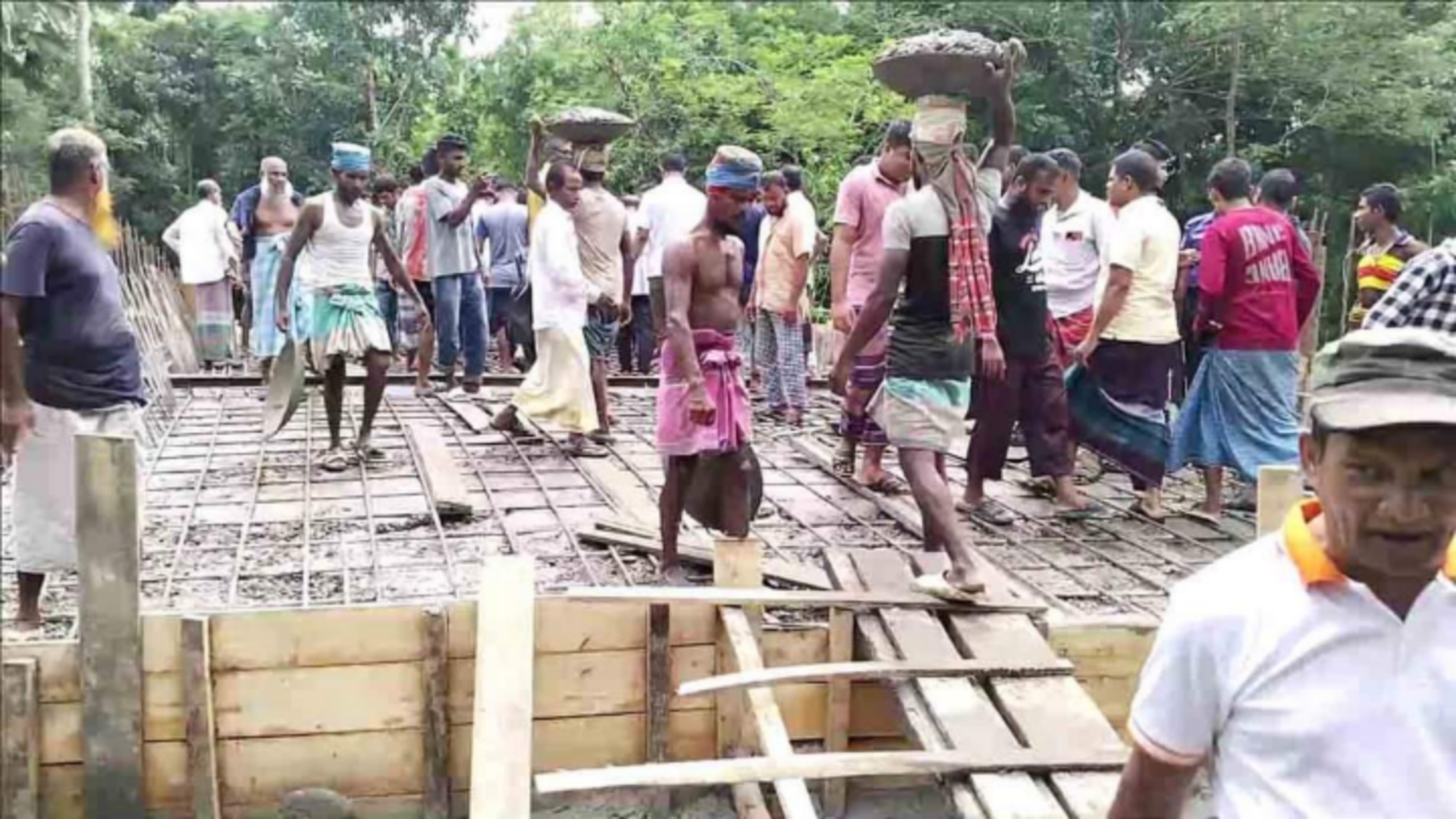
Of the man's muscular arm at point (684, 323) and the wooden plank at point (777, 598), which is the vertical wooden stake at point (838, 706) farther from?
the man's muscular arm at point (684, 323)

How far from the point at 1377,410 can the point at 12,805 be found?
4010 millimetres

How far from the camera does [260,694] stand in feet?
14.6

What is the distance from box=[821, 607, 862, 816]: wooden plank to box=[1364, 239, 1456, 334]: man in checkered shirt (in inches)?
83.1

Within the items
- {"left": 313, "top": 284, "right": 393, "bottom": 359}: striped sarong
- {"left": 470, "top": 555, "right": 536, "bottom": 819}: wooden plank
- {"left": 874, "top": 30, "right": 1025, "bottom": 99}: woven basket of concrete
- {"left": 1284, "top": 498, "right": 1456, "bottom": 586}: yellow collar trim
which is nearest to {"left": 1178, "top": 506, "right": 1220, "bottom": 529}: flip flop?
{"left": 874, "top": 30, "right": 1025, "bottom": 99}: woven basket of concrete

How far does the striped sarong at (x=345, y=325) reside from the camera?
719cm

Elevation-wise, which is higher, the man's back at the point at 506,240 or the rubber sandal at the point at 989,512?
the man's back at the point at 506,240

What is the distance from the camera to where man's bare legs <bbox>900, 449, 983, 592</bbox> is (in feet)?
15.5

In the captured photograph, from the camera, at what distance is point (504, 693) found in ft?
13.4

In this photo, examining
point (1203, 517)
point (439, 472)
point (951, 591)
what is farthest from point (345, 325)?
point (1203, 517)

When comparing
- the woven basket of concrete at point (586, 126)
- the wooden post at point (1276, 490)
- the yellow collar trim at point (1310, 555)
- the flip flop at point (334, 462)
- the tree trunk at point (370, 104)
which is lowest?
the flip flop at point (334, 462)

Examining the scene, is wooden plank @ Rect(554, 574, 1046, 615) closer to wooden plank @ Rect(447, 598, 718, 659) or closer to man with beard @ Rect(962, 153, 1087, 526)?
wooden plank @ Rect(447, 598, 718, 659)

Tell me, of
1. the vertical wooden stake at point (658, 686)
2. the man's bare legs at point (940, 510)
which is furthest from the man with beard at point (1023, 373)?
the vertical wooden stake at point (658, 686)

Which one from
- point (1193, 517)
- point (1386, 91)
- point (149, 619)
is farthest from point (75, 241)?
point (1386, 91)

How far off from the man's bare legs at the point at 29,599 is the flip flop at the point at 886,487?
151 inches
